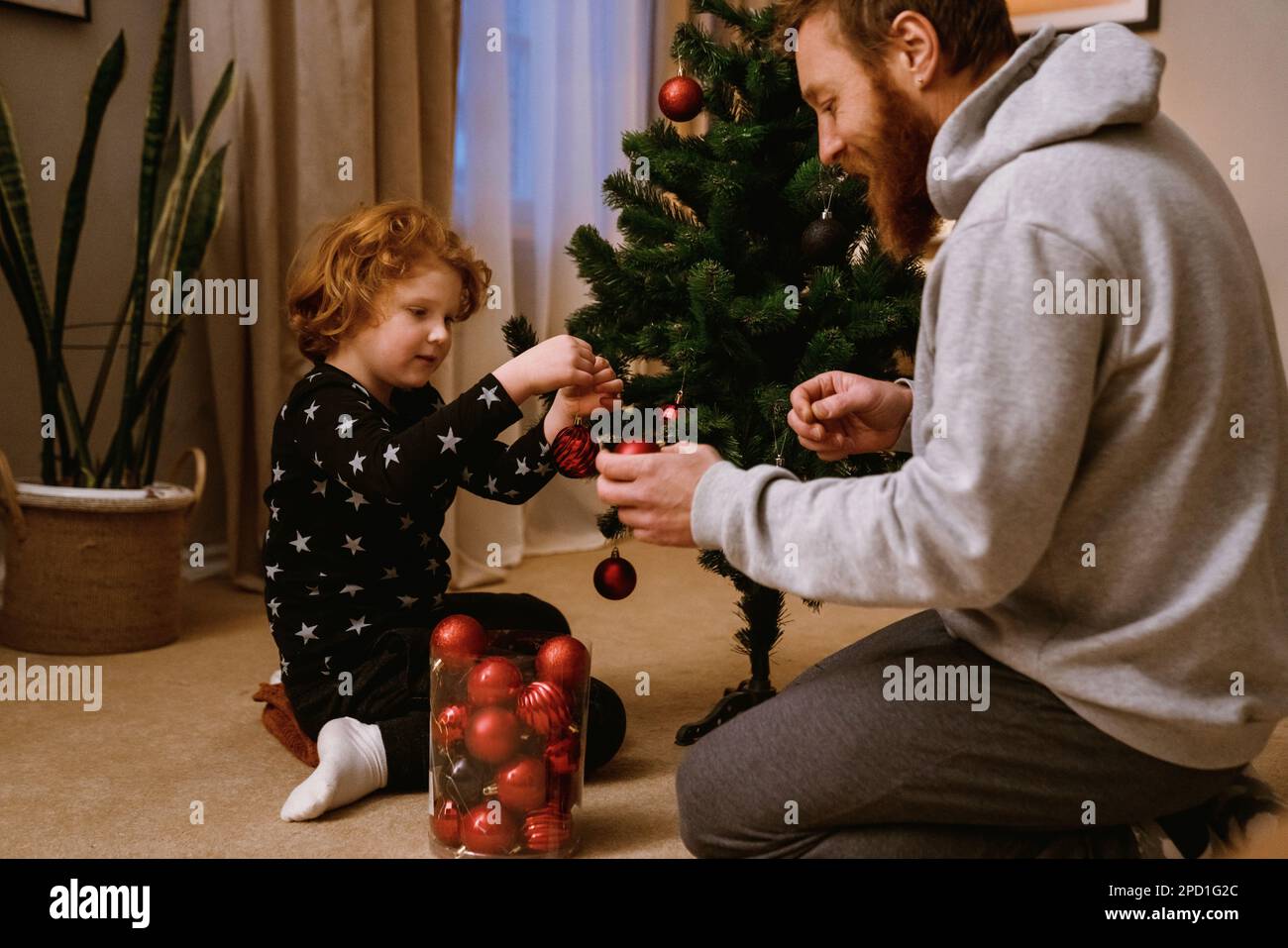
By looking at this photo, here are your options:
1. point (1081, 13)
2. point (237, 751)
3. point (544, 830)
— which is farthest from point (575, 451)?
point (1081, 13)

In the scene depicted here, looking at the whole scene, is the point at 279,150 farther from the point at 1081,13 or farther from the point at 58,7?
the point at 1081,13

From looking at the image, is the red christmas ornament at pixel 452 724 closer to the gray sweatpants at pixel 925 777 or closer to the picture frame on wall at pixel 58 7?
the gray sweatpants at pixel 925 777

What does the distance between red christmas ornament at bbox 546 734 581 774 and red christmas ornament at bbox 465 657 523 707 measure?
2.7 inches

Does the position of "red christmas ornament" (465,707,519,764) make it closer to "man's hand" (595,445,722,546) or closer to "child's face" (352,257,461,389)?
"man's hand" (595,445,722,546)

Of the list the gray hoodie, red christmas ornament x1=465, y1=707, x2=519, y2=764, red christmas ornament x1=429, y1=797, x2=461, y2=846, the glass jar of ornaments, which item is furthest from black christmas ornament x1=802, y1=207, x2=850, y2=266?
red christmas ornament x1=429, y1=797, x2=461, y2=846

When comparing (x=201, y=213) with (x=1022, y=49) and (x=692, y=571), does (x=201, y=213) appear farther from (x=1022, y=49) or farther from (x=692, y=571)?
(x=1022, y=49)

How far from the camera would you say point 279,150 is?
2.48 meters

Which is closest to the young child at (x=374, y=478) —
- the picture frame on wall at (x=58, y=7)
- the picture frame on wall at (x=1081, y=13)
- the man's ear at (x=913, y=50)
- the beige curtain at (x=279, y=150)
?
the man's ear at (x=913, y=50)

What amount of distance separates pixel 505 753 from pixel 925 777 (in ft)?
1.59

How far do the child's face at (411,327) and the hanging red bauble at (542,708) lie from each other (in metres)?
0.56

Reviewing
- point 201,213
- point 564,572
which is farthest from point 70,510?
point 564,572

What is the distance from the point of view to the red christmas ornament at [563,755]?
4.21ft

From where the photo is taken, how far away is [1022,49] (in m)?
1.00

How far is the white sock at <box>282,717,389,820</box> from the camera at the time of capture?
4.53 ft
